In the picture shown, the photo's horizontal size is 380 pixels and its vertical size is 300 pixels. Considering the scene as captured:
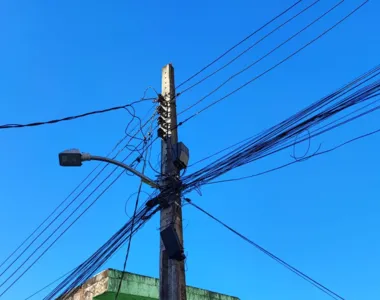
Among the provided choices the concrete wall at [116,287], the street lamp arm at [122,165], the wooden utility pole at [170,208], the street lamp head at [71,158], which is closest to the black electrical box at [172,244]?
the wooden utility pole at [170,208]

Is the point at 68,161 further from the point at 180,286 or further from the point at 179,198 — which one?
the point at 180,286

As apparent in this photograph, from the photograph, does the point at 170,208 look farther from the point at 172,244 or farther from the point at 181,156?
the point at 181,156

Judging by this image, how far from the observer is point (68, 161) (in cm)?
787

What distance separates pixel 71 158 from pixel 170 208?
1.82 m

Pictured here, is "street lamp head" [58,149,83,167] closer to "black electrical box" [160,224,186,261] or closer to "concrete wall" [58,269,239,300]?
"black electrical box" [160,224,186,261]

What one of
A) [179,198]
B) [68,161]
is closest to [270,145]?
[179,198]

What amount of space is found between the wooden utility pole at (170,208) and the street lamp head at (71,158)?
145cm

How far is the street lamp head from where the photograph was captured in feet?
25.6

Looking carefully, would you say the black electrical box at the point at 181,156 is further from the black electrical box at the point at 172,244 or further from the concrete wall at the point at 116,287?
the concrete wall at the point at 116,287

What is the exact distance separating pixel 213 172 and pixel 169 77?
2.77 m

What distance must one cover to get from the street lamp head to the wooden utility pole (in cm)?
145

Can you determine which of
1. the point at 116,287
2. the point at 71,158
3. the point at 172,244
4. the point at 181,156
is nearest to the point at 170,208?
the point at 172,244

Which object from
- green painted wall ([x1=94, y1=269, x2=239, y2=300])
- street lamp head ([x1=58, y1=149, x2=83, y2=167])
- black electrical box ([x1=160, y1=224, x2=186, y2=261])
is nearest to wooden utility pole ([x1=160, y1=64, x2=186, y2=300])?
black electrical box ([x1=160, y1=224, x2=186, y2=261])

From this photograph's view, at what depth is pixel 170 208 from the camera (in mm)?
7754
